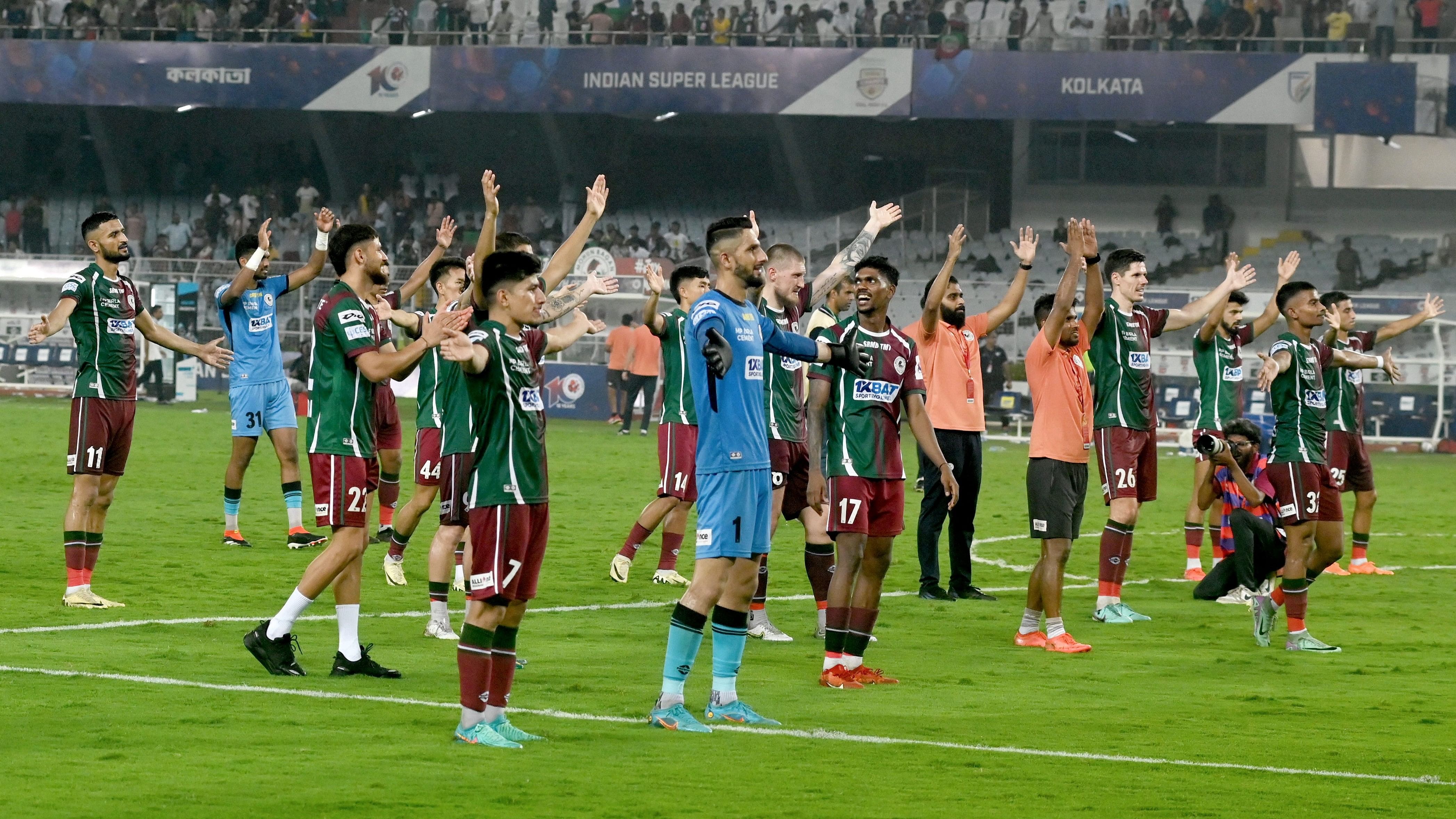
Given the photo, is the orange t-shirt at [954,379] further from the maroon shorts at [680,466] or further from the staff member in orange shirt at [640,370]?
the staff member in orange shirt at [640,370]

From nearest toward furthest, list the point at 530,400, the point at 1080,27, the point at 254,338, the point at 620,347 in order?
1. the point at 530,400
2. the point at 254,338
3. the point at 620,347
4. the point at 1080,27

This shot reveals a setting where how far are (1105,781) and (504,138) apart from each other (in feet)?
144

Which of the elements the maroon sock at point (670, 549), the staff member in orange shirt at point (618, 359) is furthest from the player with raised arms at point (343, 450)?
the staff member in orange shirt at point (618, 359)

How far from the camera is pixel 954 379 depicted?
13656 mm

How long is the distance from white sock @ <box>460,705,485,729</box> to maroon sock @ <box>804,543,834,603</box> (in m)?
3.81

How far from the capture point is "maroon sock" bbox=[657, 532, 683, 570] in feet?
44.7

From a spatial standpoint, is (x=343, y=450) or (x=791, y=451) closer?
(x=343, y=450)

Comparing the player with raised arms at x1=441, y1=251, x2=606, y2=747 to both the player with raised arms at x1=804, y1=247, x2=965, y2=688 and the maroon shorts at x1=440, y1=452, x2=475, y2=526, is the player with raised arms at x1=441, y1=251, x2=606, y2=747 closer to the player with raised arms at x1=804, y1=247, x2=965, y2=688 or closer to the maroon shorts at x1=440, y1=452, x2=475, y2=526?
the maroon shorts at x1=440, y1=452, x2=475, y2=526

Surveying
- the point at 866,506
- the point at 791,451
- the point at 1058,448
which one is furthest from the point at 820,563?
the point at 1058,448

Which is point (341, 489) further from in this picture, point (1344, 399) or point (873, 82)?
point (873, 82)

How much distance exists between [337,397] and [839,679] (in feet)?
9.89

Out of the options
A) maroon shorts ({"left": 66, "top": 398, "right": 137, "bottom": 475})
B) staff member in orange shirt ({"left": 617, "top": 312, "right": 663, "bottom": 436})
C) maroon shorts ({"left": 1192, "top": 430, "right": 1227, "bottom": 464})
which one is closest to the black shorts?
maroon shorts ({"left": 1192, "top": 430, "right": 1227, "bottom": 464})

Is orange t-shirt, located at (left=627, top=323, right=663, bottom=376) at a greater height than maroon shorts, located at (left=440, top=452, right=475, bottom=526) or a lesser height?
greater

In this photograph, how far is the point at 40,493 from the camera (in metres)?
19.6
